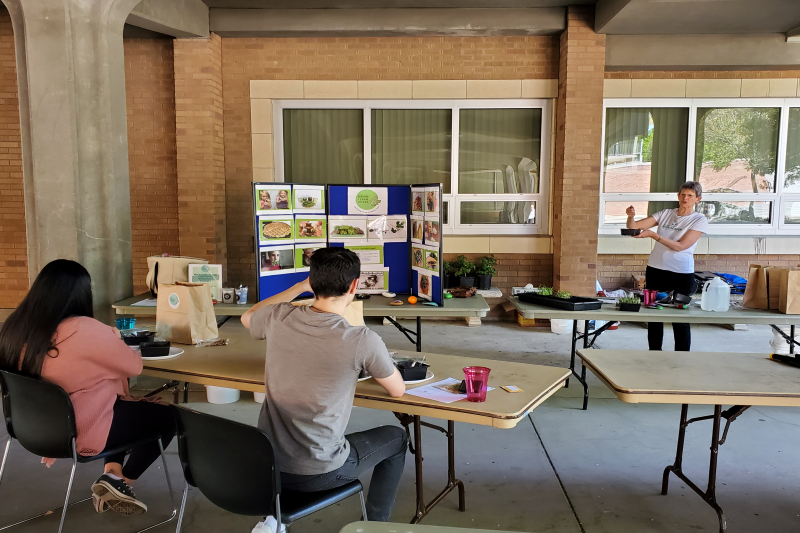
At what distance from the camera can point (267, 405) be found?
89.7 inches

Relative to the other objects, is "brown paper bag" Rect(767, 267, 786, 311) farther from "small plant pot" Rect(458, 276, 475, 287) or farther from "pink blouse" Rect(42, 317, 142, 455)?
"pink blouse" Rect(42, 317, 142, 455)

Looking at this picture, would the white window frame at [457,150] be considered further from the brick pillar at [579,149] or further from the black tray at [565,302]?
the black tray at [565,302]

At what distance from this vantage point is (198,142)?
713 cm

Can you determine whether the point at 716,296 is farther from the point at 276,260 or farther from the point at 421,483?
the point at 276,260

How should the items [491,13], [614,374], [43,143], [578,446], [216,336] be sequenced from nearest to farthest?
1. [614,374]
2. [216,336]
3. [578,446]
4. [43,143]
5. [491,13]

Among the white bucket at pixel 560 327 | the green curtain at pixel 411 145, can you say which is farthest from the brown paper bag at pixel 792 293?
the green curtain at pixel 411 145

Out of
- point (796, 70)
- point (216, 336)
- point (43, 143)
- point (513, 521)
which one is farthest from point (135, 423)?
point (796, 70)

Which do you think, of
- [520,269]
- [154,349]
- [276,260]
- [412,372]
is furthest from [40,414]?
[520,269]

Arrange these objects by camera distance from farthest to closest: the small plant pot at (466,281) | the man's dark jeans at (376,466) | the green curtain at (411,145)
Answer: the green curtain at (411,145) → the small plant pot at (466,281) → the man's dark jeans at (376,466)

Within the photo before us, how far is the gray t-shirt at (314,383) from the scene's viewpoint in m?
2.17

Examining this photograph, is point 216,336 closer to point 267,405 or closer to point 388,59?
point 267,405

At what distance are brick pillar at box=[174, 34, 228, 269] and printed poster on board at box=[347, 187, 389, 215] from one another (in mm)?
2914

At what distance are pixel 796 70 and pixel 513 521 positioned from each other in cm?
754

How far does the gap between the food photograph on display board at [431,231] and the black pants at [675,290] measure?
2.04 m
